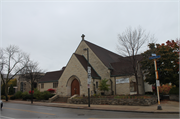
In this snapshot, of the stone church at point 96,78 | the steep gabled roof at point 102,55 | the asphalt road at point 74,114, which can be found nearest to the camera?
the asphalt road at point 74,114

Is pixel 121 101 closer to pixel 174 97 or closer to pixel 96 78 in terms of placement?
pixel 96 78

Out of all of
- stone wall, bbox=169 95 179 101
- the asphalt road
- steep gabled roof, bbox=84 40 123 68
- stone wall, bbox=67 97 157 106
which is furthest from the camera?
steep gabled roof, bbox=84 40 123 68

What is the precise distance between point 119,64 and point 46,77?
1945cm

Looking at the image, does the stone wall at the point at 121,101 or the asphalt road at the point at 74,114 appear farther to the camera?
the stone wall at the point at 121,101

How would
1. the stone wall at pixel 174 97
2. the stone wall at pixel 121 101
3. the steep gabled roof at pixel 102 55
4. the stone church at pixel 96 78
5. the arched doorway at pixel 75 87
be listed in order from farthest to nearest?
the steep gabled roof at pixel 102 55 < the arched doorway at pixel 75 87 < the stone church at pixel 96 78 < the stone wall at pixel 174 97 < the stone wall at pixel 121 101

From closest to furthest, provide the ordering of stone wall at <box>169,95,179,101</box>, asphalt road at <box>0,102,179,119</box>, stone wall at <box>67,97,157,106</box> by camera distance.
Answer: asphalt road at <box>0,102,179,119</box>
stone wall at <box>67,97,157,106</box>
stone wall at <box>169,95,179,101</box>

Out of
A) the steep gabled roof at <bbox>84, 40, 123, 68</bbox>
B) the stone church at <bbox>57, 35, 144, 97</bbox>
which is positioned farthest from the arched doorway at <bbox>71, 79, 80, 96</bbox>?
the steep gabled roof at <bbox>84, 40, 123, 68</bbox>

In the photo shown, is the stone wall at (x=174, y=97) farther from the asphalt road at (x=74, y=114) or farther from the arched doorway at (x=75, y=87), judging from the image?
the arched doorway at (x=75, y=87)

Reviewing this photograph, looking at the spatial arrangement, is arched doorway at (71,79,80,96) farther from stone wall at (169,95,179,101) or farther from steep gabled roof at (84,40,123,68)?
stone wall at (169,95,179,101)

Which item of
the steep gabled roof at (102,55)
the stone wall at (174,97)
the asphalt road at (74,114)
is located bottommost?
the stone wall at (174,97)

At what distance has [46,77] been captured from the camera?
38812 millimetres

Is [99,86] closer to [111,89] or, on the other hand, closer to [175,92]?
[111,89]

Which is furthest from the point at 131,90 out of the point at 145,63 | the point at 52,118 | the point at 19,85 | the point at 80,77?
the point at 19,85

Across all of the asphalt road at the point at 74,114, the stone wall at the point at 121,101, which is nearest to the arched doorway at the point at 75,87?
the stone wall at the point at 121,101
